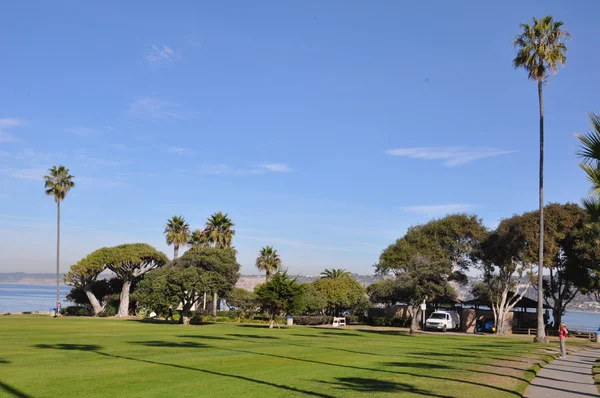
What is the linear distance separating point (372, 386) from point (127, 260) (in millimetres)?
57863

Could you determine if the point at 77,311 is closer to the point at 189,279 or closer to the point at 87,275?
the point at 87,275

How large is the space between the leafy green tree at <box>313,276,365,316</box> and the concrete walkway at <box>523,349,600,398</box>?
44615 mm

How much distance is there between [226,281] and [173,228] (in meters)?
26.1

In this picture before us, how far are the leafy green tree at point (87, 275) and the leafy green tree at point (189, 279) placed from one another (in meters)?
15.7

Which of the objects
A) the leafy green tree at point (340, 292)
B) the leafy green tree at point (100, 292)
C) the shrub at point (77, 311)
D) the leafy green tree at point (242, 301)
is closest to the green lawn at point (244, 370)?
the leafy green tree at point (340, 292)

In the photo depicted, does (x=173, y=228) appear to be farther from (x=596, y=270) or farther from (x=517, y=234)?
(x=596, y=270)

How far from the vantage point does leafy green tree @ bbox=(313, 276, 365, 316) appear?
67.7 meters

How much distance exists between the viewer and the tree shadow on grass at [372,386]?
13957 mm

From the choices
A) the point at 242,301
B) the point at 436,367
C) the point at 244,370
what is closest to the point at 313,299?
the point at 242,301

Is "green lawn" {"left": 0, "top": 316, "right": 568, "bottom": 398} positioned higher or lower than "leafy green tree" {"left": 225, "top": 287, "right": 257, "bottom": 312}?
higher

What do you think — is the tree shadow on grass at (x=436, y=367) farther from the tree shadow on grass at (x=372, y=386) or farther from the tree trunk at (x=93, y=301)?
the tree trunk at (x=93, y=301)

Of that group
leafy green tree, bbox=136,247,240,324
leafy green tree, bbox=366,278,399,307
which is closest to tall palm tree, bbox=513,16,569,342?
leafy green tree, bbox=366,278,399,307

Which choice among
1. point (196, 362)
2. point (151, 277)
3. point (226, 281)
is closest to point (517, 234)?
point (226, 281)

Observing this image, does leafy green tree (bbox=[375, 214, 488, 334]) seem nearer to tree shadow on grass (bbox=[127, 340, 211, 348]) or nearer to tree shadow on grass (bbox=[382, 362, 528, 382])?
tree shadow on grass (bbox=[127, 340, 211, 348])
